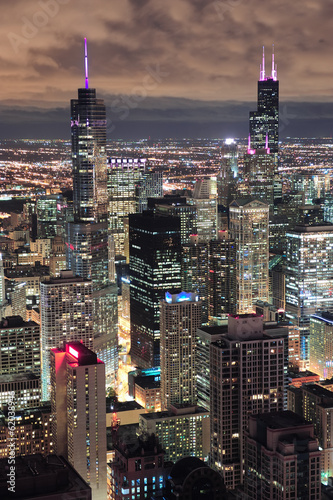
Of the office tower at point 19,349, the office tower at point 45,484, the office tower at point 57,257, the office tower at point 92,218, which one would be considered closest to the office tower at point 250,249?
the office tower at point 92,218

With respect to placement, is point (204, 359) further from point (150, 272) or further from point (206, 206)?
point (206, 206)

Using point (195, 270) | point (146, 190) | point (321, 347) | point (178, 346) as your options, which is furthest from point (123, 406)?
point (146, 190)

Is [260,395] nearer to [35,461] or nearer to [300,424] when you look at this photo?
[300,424]

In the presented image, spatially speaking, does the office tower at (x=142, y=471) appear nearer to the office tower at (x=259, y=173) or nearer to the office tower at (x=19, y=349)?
the office tower at (x=19, y=349)

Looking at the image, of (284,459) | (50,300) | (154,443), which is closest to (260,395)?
(154,443)

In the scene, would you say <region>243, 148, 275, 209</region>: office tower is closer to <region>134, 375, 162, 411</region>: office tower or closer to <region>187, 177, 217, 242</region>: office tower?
<region>187, 177, 217, 242</region>: office tower
